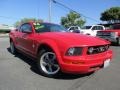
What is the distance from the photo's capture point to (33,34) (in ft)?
21.7

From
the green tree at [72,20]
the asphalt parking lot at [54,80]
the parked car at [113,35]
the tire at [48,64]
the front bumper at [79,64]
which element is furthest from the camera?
the green tree at [72,20]

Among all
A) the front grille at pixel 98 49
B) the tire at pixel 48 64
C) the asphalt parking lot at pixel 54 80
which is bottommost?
the asphalt parking lot at pixel 54 80

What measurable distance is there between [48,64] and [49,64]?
0.14ft

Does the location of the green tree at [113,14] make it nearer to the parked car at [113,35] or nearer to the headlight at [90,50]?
the parked car at [113,35]

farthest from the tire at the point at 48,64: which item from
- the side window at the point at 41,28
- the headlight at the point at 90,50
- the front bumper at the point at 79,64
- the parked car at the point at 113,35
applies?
the parked car at the point at 113,35


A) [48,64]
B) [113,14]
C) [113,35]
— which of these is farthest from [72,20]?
[48,64]

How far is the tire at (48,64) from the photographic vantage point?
5592 mm

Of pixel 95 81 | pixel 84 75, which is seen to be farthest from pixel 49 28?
pixel 95 81

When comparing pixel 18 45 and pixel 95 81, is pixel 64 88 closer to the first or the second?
pixel 95 81

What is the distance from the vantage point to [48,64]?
582cm

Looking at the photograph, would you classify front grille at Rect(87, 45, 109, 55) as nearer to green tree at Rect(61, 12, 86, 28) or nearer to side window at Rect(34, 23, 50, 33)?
side window at Rect(34, 23, 50, 33)

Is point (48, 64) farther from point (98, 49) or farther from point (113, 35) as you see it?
point (113, 35)

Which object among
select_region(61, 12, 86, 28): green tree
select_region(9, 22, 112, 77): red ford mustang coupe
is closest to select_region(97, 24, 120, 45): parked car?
select_region(9, 22, 112, 77): red ford mustang coupe

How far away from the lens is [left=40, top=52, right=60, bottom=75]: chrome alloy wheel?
18.3 ft
